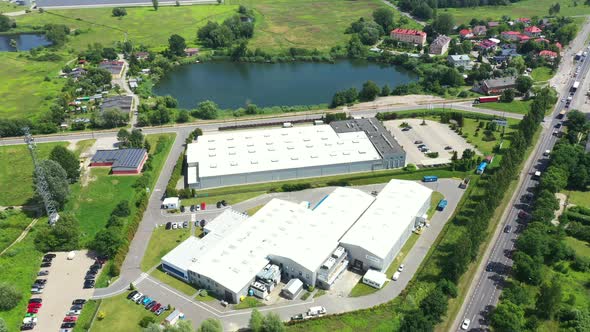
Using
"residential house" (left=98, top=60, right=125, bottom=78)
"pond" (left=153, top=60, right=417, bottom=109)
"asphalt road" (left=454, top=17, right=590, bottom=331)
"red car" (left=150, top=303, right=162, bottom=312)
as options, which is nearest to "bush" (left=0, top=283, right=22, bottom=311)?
"red car" (left=150, top=303, right=162, bottom=312)

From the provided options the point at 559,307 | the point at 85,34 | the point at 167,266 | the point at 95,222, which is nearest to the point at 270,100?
the point at 95,222

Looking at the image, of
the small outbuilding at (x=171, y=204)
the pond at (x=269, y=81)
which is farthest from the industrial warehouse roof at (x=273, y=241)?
the pond at (x=269, y=81)

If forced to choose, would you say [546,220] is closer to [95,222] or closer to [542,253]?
[542,253]

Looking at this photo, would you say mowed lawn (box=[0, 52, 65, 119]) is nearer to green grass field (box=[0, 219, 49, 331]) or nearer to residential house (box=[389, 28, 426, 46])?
→ green grass field (box=[0, 219, 49, 331])

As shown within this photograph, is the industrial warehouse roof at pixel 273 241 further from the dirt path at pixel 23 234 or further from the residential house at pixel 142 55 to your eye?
the residential house at pixel 142 55

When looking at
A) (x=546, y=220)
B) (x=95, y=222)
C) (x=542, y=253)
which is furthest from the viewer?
(x=95, y=222)

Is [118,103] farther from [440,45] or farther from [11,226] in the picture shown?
[440,45]
